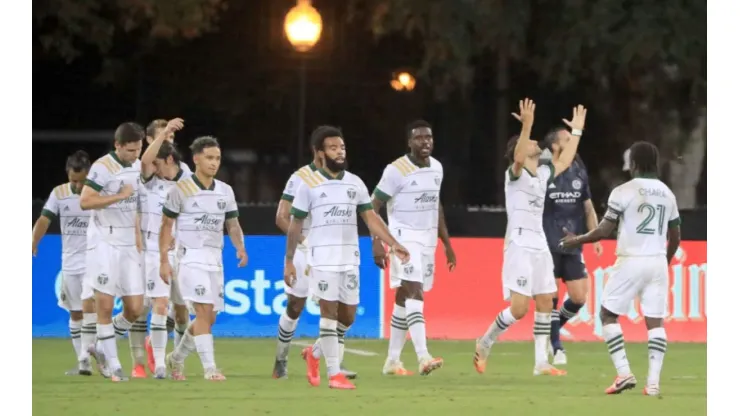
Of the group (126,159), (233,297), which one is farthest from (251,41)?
(126,159)

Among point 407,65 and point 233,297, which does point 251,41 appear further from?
point 233,297

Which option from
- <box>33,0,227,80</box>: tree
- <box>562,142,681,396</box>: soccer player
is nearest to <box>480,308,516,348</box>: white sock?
<box>562,142,681,396</box>: soccer player

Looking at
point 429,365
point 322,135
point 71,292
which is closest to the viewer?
point 322,135

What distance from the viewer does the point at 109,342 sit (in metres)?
14.4

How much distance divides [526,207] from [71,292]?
4053 millimetres

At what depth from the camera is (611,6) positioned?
21141 millimetres

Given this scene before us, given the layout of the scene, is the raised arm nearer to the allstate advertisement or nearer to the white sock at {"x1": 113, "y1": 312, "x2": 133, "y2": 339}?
the white sock at {"x1": 113, "y1": 312, "x2": 133, "y2": 339}

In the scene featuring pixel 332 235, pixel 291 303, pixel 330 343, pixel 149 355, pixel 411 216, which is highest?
pixel 411 216

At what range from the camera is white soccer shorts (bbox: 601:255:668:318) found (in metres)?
13.1

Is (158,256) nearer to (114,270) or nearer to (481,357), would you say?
(114,270)

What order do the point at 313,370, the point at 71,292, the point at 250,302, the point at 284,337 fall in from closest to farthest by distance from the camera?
the point at 313,370
the point at 284,337
the point at 71,292
the point at 250,302

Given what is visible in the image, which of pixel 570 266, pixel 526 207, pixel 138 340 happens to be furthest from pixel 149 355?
pixel 570 266

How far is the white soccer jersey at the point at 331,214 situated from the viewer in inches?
536
